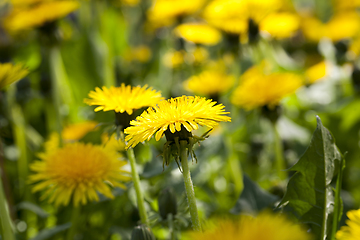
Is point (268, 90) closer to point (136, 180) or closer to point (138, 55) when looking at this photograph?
point (136, 180)

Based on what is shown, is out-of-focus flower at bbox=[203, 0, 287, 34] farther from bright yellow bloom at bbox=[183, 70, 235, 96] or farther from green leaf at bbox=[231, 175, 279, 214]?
green leaf at bbox=[231, 175, 279, 214]

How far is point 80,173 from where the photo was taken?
1.71 ft

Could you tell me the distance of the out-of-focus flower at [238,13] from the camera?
0.92 meters

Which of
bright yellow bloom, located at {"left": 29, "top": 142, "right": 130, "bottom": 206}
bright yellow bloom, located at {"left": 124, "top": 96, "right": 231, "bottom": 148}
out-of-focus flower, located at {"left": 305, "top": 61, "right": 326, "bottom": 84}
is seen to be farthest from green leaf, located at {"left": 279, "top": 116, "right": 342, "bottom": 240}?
out-of-focus flower, located at {"left": 305, "top": 61, "right": 326, "bottom": 84}

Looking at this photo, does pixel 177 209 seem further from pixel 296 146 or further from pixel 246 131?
pixel 246 131

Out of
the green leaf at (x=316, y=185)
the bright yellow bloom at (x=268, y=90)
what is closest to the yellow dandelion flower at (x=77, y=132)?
the bright yellow bloom at (x=268, y=90)

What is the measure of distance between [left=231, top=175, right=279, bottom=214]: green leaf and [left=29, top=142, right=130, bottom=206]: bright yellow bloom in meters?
0.19

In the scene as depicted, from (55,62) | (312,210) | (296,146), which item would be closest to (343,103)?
(296,146)

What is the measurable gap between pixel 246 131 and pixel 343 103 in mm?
292

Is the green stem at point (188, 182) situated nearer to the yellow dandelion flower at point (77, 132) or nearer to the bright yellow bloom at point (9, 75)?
the bright yellow bloom at point (9, 75)

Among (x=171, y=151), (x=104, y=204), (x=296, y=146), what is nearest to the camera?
(x=171, y=151)

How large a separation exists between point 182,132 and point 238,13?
645 millimetres

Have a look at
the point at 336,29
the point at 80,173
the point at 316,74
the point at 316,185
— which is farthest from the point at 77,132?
the point at 336,29

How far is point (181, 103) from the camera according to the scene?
41cm
